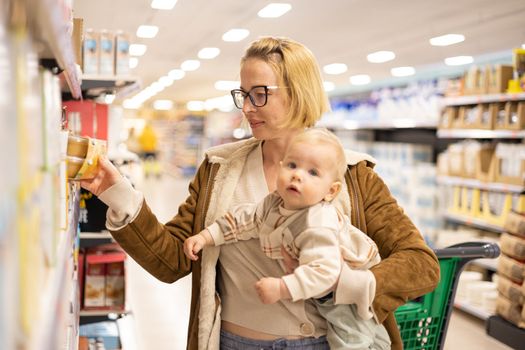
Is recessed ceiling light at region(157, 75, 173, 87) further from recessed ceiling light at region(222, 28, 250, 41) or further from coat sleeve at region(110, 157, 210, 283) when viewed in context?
coat sleeve at region(110, 157, 210, 283)

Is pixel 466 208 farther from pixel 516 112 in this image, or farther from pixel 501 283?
pixel 501 283

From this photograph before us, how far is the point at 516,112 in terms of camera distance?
6062 millimetres

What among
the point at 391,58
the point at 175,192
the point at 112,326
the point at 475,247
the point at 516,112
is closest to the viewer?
the point at 475,247

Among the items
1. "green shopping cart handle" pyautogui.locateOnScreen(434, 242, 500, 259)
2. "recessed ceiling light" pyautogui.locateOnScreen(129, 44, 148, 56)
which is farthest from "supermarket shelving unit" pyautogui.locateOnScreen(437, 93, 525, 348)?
"recessed ceiling light" pyautogui.locateOnScreen(129, 44, 148, 56)

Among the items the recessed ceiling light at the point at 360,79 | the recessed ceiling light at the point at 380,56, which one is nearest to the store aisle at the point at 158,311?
the recessed ceiling light at the point at 380,56

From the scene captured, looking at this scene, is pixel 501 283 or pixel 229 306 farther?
pixel 501 283

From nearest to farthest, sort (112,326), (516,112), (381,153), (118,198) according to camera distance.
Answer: (118,198)
(112,326)
(516,112)
(381,153)

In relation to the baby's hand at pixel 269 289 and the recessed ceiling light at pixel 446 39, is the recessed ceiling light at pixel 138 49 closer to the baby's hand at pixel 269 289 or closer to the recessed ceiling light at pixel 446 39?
the recessed ceiling light at pixel 446 39

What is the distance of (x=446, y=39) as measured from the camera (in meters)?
8.77

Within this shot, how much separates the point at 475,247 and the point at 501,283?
2.74 metres

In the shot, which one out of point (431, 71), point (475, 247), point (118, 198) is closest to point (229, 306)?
point (118, 198)

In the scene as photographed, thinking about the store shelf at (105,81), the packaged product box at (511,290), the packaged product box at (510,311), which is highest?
the store shelf at (105,81)

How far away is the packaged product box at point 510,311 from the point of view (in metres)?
5.02

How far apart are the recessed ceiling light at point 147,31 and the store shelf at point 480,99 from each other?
12.0ft
